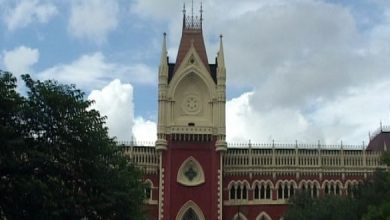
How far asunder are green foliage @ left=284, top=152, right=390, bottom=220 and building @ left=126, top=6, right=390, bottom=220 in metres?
10.9

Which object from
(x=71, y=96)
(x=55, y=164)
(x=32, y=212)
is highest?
(x=71, y=96)

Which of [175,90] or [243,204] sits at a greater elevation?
[175,90]

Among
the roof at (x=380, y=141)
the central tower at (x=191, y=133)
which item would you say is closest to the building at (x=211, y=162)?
the central tower at (x=191, y=133)

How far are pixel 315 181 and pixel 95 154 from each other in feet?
131

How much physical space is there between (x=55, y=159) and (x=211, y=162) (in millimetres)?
36489

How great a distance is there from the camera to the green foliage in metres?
46.9

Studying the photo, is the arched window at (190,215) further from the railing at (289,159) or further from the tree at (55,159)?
the tree at (55,159)

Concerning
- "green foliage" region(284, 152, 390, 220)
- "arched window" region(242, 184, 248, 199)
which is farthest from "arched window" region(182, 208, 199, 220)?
"green foliage" region(284, 152, 390, 220)

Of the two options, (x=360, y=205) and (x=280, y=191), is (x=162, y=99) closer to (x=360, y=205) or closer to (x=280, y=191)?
(x=280, y=191)

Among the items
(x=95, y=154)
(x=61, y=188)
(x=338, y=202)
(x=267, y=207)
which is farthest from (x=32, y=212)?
(x=267, y=207)

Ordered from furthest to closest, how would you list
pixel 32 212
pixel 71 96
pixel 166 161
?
pixel 166 161, pixel 71 96, pixel 32 212

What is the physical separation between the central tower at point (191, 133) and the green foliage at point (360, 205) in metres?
11.4

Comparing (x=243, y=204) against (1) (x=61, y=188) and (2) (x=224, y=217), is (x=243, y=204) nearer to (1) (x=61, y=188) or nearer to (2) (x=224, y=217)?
(2) (x=224, y=217)

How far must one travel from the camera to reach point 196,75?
74.9m
